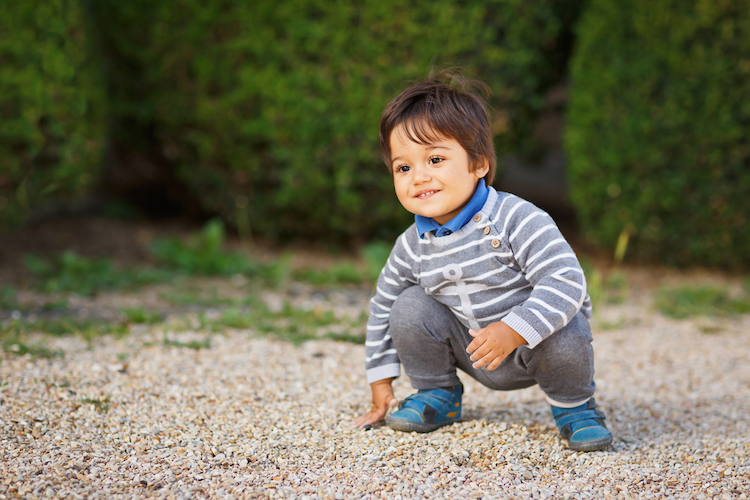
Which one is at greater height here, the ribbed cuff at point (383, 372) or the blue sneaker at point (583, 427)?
the ribbed cuff at point (383, 372)

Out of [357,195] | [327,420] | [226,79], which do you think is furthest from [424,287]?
[226,79]

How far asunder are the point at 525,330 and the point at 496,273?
22 centimetres

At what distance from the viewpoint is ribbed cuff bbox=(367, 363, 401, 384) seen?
2.09 meters

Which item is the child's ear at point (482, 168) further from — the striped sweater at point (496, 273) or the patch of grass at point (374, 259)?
the patch of grass at point (374, 259)

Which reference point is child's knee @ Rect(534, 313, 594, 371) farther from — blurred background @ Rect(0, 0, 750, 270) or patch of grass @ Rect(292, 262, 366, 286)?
patch of grass @ Rect(292, 262, 366, 286)

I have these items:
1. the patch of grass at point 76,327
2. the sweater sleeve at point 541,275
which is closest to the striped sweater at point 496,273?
the sweater sleeve at point 541,275

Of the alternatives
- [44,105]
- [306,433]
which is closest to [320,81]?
[44,105]

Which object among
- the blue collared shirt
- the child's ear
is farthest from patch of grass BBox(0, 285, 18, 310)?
the child's ear

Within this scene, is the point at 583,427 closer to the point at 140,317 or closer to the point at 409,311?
the point at 409,311

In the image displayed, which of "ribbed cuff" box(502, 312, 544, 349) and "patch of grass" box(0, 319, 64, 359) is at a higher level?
"ribbed cuff" box(502, 312, 544, 349)

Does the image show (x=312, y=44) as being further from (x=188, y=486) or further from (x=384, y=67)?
(x=188, y=486)

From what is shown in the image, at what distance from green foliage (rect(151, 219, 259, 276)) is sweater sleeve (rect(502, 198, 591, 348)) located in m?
2.92

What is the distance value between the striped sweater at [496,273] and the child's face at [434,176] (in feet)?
0.28

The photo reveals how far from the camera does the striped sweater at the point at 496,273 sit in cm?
174
